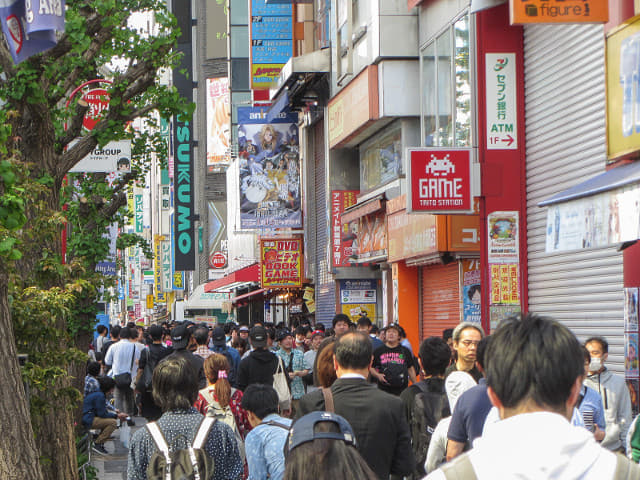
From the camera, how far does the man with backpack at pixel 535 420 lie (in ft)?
8.16

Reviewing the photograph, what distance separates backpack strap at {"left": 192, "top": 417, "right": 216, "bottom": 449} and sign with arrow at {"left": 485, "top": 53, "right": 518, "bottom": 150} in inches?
421

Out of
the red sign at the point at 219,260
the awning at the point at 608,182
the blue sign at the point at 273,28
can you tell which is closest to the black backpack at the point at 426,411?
the awning at the point at 608,182

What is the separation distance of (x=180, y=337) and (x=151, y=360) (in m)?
2.09

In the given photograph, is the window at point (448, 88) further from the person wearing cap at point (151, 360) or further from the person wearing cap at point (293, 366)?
the person wearing cap at point (151, 360)

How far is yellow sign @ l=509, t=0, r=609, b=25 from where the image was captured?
37.2ft

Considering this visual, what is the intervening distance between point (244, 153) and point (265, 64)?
8.92ft

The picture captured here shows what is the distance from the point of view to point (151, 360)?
45.9 feet

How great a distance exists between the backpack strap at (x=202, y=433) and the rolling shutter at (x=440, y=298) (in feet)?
43.4

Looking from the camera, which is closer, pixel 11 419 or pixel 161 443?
pixel 161 443

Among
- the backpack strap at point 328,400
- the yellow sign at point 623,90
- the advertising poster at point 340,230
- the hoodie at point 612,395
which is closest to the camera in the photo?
the backpack strap at point 328,400

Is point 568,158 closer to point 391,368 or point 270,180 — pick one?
point 391,368

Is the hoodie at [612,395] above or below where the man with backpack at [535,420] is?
below

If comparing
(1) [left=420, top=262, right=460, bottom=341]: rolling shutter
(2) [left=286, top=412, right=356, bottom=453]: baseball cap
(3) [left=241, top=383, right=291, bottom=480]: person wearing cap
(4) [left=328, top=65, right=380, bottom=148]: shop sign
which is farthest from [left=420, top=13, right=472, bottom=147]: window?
(2) [left=286, top=412, right=356, bottom=453]: baseball cap

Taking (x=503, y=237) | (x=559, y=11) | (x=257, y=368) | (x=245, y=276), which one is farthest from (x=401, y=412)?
(x=245, y=276)
